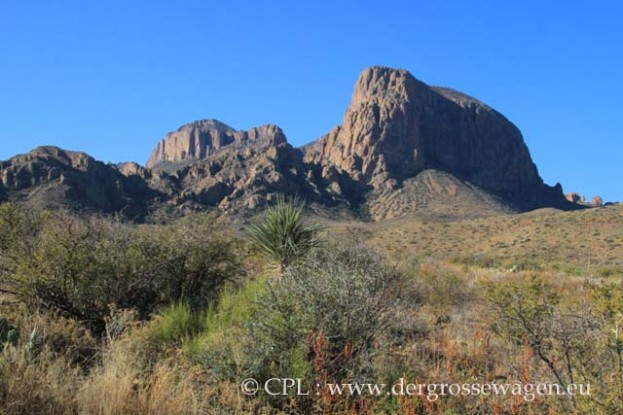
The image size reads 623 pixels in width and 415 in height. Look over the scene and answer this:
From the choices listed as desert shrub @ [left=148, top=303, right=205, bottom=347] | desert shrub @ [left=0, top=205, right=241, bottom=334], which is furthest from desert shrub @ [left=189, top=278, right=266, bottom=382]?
desert shrub @ [left=0, top=205, right=241, bottom=334]

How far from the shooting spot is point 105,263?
833 centimetres

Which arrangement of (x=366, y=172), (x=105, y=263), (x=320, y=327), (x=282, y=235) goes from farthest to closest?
(x=366, y=172), (x=282, y=235), (x=105, y=263), (x=320, y=327)

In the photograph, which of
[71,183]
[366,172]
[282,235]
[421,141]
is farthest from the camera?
[421,141]

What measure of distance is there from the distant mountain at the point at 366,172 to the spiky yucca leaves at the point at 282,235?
1570 inches

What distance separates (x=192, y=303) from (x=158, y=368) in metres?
3.42

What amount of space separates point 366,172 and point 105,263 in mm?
139450

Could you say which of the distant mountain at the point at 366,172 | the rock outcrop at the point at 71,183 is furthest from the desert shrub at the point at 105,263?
the rock outcrop at the point at 71,183

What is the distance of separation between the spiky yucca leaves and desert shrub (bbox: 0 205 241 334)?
623mm

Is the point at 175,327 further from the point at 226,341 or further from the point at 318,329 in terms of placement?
the point at 318,329

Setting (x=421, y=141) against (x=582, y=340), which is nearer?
(x=582, y=340)

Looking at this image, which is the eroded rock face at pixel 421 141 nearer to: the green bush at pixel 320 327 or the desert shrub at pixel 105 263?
the desert shrub at pixel 105 263

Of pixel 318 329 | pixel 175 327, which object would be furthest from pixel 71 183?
pixel 318 329

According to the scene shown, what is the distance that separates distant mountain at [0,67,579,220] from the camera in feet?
308

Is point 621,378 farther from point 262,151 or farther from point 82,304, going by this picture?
point 262,151
